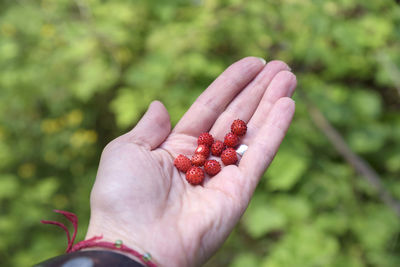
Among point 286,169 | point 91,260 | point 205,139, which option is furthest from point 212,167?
point 286,169

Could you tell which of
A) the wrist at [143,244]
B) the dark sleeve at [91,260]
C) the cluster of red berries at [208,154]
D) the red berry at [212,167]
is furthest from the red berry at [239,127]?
the dark sleeve at [91,260]

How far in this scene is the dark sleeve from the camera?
142 centimetres

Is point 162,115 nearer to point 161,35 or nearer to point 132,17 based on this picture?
point 161,35

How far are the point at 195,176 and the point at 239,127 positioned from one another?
17.8 inches

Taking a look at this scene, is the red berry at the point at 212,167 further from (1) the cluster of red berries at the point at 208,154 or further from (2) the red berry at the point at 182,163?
(2) the red berry at the point at 182,163

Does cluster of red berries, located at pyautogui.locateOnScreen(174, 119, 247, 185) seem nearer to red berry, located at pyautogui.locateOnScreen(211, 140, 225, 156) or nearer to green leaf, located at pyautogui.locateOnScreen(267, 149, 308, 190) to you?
red berry, located at pyautogui.locateOnScreen(211, 140, 225, 156)

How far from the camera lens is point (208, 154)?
89.7 inches

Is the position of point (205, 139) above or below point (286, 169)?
above

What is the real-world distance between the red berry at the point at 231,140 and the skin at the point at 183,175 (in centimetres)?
7

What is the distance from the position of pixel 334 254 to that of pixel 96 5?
3.42 metres

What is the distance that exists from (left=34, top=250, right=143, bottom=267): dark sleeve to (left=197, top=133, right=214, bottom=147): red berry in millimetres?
942

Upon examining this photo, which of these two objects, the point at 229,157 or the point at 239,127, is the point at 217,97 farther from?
the point at 229,157

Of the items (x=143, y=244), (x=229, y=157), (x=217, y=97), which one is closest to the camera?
(x=143, y=244)

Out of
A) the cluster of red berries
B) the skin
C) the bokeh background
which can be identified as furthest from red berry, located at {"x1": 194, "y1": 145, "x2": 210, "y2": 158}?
the bokeh background
